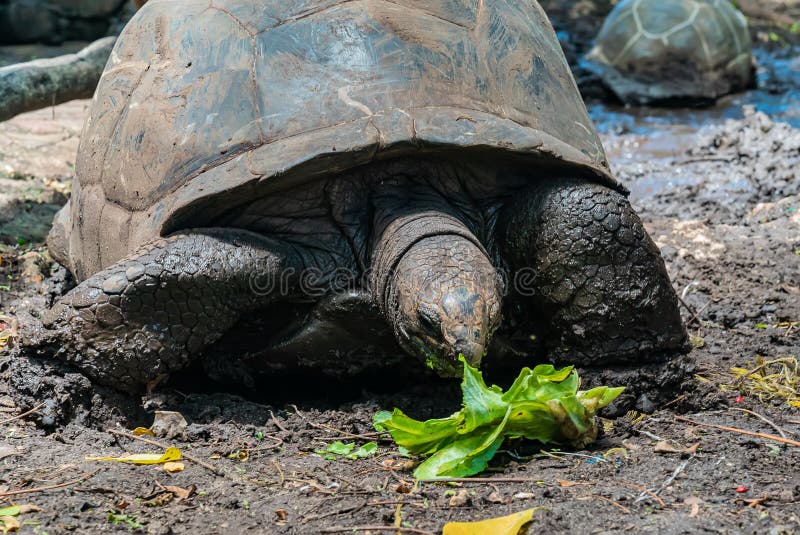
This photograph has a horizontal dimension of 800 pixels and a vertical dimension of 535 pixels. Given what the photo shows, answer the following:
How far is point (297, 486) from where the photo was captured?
127 inches

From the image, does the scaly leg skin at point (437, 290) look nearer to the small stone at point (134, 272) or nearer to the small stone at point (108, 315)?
the small stone at point (134, 272)

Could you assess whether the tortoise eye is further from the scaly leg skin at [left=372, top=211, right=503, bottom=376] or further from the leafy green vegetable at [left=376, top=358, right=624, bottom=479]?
the leafy green vegetable at [left=376, top=358, right=624, bottom=479]

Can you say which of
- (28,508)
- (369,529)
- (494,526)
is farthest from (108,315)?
(494,526)

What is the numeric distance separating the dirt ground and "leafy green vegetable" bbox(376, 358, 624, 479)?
0.28ft

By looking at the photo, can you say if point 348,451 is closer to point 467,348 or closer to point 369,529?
point 467,348

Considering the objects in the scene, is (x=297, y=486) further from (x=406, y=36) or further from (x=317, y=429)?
(x=406, y=36)

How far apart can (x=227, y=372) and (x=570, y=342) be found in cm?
163

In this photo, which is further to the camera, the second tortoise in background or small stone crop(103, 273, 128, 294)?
the second tortoise in background

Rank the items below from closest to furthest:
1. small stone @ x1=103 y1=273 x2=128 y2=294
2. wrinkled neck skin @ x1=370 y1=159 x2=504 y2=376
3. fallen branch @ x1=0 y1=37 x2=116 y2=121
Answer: wrinkled neck skin @ x1=370 y1=159 x2=504 y2=376, small stone @ x1=103 y1=273 x2=128 y2=294, fallen branch @ x1=0 y1=37 x2=116 y2=121

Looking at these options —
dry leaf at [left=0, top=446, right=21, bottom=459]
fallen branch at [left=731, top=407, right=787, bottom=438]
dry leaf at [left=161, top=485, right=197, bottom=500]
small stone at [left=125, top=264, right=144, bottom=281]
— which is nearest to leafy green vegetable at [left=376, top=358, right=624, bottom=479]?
fallen branch at [left=731, top=407, right=787, bottom=438]

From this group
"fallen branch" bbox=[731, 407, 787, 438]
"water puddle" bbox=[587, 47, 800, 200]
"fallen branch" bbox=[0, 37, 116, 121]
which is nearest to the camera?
"fallen branch" bbox=[731, 407, 787, 438]

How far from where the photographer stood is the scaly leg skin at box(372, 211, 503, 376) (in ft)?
11.1

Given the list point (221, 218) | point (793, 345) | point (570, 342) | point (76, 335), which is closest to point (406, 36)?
point (221, 218)

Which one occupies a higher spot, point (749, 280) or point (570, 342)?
point (570, 342)
